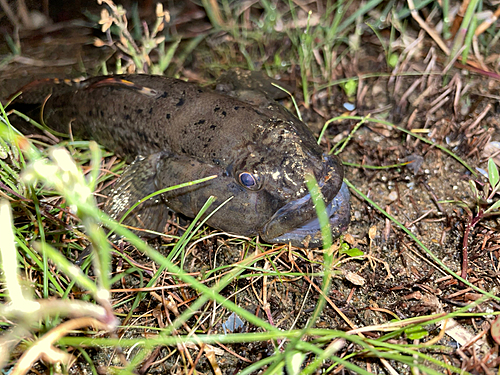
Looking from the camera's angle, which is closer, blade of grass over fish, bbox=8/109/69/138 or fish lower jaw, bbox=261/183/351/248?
fish lower jaw, bbox=261/183/351/248

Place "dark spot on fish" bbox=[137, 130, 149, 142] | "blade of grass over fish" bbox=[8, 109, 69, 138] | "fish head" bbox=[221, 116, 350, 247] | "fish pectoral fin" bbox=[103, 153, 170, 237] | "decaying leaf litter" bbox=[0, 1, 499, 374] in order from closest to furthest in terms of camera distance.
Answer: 1. "decaying leaf litter" bbox=[0, 1, 499, 374]
2. "fish head" bbox=[221, 116, 350, 247]
3. "fish pectoral fin" bbox=[103, 153, 170, 237]
4. "dark spot on fish" bbox=[137, 130, 149, 142]
5. "blade of grass over fish" bbox=[8, 109, 69, 138]

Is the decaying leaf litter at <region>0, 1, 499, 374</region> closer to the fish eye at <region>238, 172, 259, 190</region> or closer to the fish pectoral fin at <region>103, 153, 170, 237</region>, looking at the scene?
the fish pectoral fin at <region>103, 153, 170, 237</region>

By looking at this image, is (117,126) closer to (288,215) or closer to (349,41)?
(288,215)

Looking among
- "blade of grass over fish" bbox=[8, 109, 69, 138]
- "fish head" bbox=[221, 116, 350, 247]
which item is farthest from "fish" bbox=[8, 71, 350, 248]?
"blade of grass over fish" bbox=[8, 109, 69, 138]

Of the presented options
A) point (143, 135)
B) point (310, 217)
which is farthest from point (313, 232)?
point (143, 135)

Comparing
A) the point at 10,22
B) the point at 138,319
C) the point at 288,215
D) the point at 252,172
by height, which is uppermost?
the point at 10,22

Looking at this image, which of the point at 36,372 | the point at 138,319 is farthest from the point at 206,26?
the point at 36,372

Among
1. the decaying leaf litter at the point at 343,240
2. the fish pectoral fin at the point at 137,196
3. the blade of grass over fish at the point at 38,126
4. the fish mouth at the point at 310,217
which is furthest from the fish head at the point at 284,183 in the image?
the blade of grass over fish at the point at 38,126
